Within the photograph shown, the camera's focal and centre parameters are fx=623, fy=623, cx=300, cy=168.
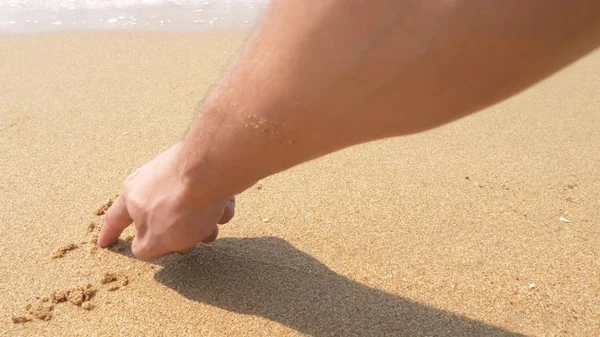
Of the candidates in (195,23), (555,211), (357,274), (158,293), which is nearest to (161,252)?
(158,293)

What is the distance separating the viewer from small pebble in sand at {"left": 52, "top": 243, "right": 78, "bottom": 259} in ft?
4.77

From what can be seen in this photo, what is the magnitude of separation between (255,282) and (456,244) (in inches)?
19.8

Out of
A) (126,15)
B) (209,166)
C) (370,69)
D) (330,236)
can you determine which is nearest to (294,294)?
(330,236)

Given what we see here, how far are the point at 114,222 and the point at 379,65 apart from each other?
0.87 meters

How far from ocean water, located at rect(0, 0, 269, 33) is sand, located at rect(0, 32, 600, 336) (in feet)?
4.78

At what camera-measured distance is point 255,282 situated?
1369mm

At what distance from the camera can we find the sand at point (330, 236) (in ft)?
4.11

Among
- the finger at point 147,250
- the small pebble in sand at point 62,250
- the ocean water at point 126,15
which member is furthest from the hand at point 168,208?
the ocean water at point 126,15

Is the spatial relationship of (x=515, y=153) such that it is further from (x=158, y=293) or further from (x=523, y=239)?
(x=158, y=293)

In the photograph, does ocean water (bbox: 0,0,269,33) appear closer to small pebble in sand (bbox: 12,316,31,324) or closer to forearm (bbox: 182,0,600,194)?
small pebble in sand (bbox: 12,316,31,324)

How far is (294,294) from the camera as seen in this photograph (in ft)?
4.34

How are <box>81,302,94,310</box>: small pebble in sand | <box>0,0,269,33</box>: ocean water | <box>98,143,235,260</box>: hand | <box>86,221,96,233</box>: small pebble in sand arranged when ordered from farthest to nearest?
<box>0,0,269,33</box>: ocean water, <box>86,221,96,233</box>: small pebble in sand, <box>81,302,94,310</box>: small pebble in sand, <box>98,143,235,260</box>: hand

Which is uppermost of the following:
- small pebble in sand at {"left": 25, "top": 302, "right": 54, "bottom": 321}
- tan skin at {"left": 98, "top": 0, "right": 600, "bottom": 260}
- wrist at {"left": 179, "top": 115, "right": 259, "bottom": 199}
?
tan skin at {"left": 98, "top": 0, "right": 600, "bottom": 260}

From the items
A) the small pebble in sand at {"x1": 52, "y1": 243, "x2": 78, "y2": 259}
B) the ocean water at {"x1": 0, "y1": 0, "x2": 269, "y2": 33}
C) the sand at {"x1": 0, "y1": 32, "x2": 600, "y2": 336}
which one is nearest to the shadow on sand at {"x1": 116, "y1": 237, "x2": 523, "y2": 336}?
the sand at {"x1": 0, "y1": 32, "x2": 600, "y2": 336}
